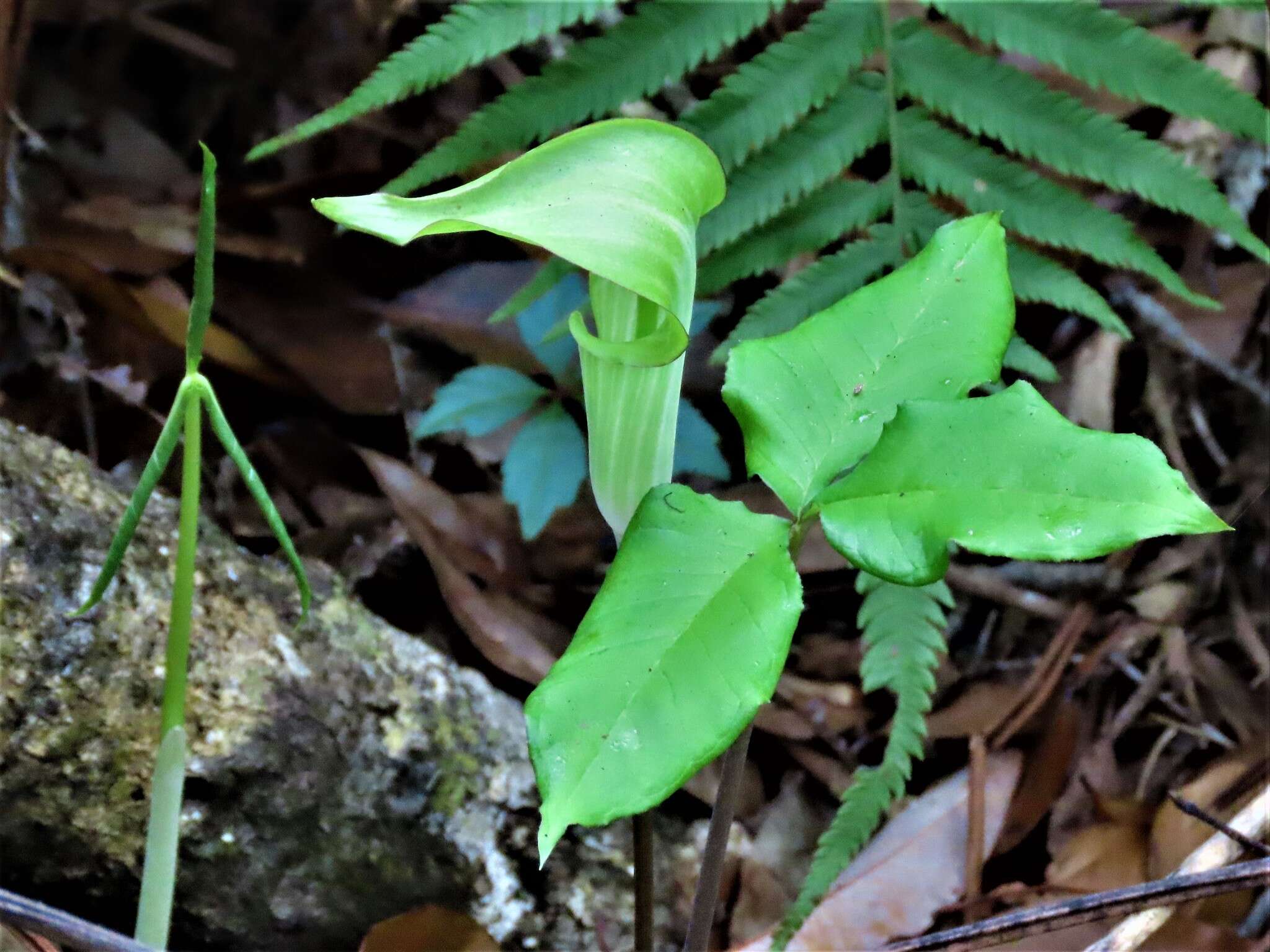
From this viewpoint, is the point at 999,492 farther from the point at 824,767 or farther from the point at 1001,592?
the point at 1001,592

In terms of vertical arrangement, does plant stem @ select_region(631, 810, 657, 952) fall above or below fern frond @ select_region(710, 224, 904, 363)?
below

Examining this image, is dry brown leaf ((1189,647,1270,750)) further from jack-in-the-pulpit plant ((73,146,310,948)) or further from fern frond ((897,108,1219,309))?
jack-in-the-pulpit plant ((73,146,310,948))

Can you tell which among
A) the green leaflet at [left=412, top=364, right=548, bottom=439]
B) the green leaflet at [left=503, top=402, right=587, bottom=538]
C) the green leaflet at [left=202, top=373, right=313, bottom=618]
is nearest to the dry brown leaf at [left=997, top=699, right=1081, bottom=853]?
the green leaflet at [left=503, top=402, right=587, bottom=538]

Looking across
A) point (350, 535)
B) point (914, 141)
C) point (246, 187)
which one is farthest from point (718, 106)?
point (246, 187)

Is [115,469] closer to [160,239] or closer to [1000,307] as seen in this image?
[160,239]

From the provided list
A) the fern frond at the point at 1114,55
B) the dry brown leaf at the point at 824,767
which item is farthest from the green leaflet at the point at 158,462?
the fern frond at the point at 1114,55
